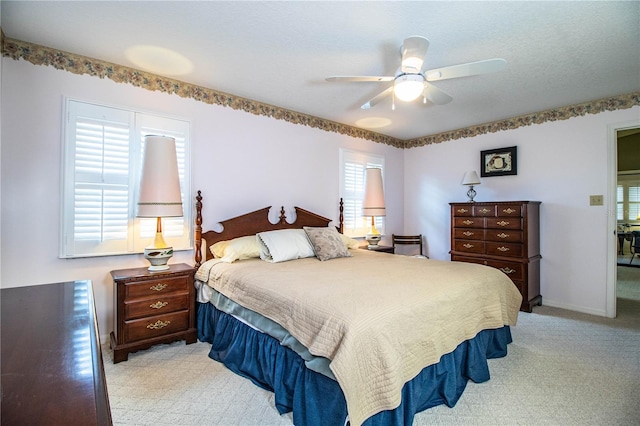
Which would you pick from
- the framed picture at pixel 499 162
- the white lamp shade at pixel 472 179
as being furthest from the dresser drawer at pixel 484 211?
the framed picture at pixel 499 162

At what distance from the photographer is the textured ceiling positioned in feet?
6.36

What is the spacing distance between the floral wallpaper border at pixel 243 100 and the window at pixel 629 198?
600 centimetres

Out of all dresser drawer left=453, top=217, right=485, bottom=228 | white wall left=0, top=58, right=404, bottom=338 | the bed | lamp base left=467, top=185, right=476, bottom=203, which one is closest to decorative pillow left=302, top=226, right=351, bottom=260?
the bed

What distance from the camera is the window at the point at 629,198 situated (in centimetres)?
759

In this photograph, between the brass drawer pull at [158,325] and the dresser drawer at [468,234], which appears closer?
the brass drawer pull at [158,325]

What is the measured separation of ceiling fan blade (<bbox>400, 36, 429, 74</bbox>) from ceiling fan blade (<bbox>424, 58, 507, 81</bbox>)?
11 centimetres

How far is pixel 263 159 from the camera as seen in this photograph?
362 cm

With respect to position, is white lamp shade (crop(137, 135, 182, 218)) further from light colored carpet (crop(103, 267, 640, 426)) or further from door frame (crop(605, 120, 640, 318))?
door frame (crop(605, 120, 640, 318))

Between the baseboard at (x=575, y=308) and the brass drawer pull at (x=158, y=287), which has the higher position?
the brass drawer pull at (x=158, y=287)

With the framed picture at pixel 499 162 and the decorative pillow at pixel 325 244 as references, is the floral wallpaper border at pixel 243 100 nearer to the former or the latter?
the framed picture at pixel 499 162

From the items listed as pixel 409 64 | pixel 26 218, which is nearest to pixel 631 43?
pixel 409 64

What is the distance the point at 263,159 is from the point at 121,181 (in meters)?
1.45

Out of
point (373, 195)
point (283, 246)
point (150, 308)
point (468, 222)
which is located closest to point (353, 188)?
point (373, 195)

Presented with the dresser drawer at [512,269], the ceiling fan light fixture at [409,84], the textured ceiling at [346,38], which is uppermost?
the textured ceiling at [346,38]
